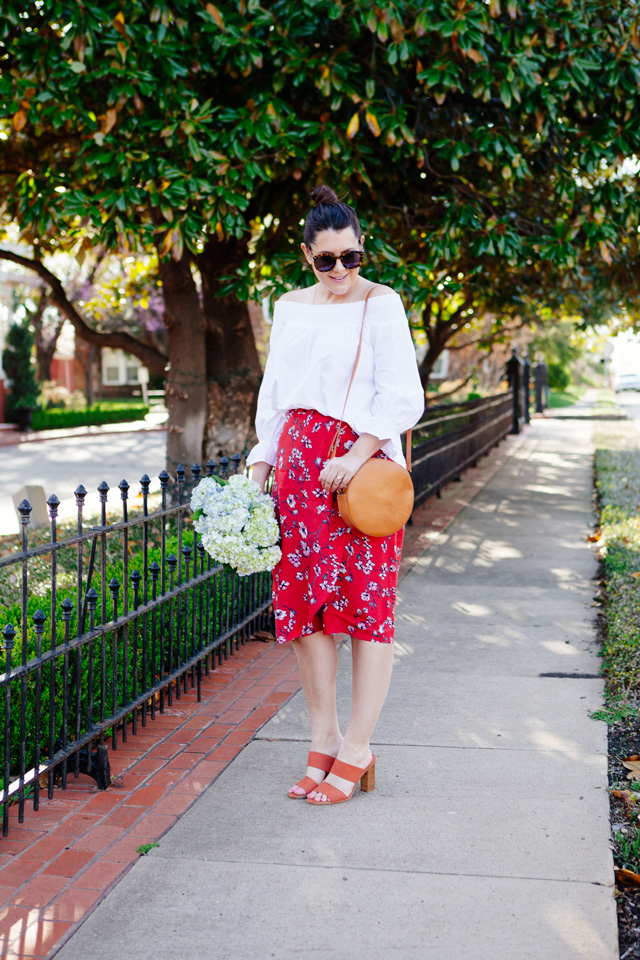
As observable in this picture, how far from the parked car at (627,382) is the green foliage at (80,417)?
33775 mm

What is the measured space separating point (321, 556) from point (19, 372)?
80.2 ft

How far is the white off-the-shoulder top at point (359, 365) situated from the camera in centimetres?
330

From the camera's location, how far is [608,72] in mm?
7102

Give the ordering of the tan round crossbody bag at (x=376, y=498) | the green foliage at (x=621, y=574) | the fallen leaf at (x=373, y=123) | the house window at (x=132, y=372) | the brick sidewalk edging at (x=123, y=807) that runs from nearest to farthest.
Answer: the brick sidewalk edging at (x=123, y=807) → the tan round crossbody bag at (x=376, y=498) → the green foliage at (x=621, y=574) → the fallen leaf at (x=373, y=123) → the house window at (x=132, y=372)

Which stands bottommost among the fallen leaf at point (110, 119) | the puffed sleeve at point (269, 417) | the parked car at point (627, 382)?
the puffed sleeve at point (269, 417)

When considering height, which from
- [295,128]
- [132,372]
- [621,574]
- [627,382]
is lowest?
[621,574]

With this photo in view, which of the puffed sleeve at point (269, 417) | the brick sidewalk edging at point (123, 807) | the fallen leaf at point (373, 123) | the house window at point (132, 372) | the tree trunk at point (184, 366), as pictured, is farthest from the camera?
the house window at point (132, 372)

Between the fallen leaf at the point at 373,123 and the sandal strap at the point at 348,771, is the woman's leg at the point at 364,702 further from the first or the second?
the fallen leaf at the point at 373,123

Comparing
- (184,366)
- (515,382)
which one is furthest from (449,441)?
(515,382)

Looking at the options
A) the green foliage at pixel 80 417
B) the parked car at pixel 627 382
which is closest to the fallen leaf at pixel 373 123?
the green foliage at pixel 80 417

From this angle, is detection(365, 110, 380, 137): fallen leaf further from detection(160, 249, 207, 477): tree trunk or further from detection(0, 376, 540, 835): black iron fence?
detection(160, 249, 207, 477): tree trunk

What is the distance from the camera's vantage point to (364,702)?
3.48m

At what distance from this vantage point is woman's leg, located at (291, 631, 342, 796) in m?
3.54

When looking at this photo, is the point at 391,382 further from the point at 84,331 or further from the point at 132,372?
the point at 132,372
